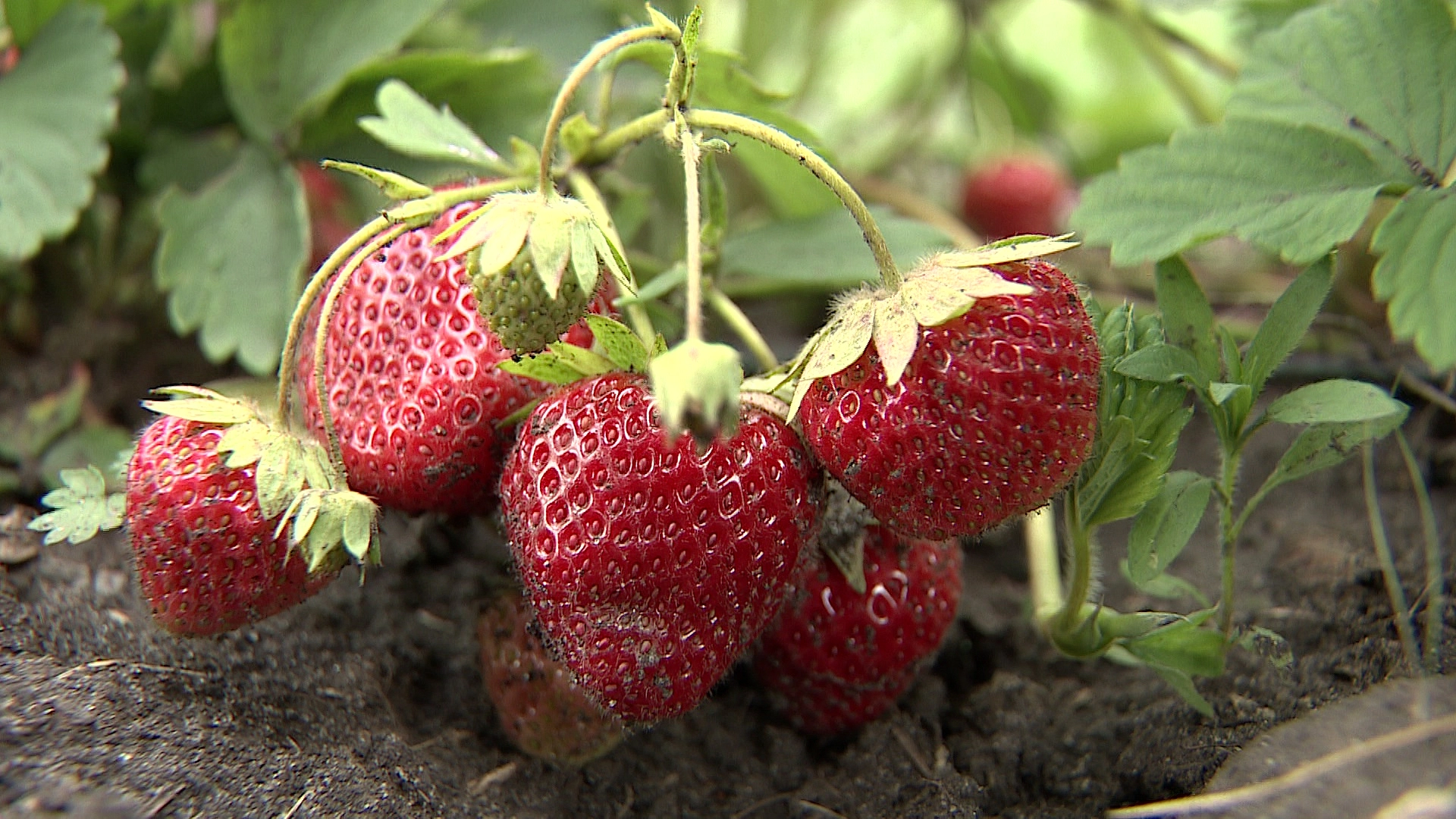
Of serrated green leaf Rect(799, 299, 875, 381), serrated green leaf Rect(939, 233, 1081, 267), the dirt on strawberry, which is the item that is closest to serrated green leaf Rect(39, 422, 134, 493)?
the dirt on strawberry

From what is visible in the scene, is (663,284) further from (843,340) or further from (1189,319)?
(1189,319)

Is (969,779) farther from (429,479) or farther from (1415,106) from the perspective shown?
(1415,106)

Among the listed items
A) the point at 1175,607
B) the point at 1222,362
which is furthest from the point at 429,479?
the point at 1175,607

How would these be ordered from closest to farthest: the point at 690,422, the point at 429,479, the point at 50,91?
the point at 690,422 < the point at 429,479 < the point at 50,91

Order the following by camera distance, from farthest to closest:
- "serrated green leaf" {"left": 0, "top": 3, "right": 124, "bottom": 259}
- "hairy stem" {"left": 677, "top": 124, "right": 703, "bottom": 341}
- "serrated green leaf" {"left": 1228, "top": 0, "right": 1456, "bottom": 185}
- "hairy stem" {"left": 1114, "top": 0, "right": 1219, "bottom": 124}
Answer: "hairy stem" {"left": 1114, "top": 0, "right": 1219, "bottom": 124}, "serrated green leaf" {"left": 0, "top": 3, "right": 124, "bottom": 259}, "serrated green leaf" {"left": 1228, "top": 0, "right": 1456, "bottom": 185}, "hairy stem" {"left": 677, "top": 124, "right": 703, "bottom": 341}

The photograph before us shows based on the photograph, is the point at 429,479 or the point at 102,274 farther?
the point at 102,274

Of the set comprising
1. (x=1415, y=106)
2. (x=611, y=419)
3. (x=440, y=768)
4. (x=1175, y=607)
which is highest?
(x=1415, y=106)

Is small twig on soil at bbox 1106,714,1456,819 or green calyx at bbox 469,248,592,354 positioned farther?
green calyx at bbox 469,248,592,354

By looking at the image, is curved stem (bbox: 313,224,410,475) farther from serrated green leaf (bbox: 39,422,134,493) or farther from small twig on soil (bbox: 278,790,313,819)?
serrated green leaf (bbox: 39,422,134,493)
